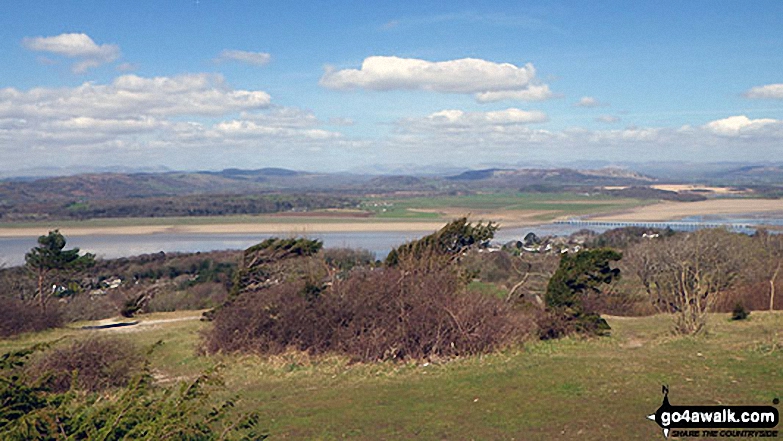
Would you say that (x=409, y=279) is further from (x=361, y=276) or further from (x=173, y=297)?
(x=173, y=297)

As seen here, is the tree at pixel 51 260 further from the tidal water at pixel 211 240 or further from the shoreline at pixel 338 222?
the shoreline at pixel 338 222

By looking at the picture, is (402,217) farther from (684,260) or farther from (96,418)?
(96,418)

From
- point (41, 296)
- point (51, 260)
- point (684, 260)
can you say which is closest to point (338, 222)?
point (51, 260)

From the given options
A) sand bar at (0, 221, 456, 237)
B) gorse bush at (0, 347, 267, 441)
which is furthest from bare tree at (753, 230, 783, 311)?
sand bar at (0, 221, 456, 237)

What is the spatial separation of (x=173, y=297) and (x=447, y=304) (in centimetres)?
2287

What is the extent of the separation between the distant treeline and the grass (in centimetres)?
7959

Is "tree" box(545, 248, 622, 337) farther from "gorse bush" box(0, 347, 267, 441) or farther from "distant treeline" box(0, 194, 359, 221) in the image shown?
"distant treeline" box(0, 194, 359, 221)

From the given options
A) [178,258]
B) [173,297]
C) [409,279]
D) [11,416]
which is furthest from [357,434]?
[178,258]

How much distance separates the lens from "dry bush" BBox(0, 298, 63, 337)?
20.8 metres

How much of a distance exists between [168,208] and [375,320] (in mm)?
87066

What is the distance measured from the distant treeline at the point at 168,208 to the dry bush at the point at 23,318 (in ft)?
220

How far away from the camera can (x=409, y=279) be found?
15.2 m

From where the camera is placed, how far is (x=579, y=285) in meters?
16.4

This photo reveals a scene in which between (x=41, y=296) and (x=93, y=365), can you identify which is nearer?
(x=93, y=365)
